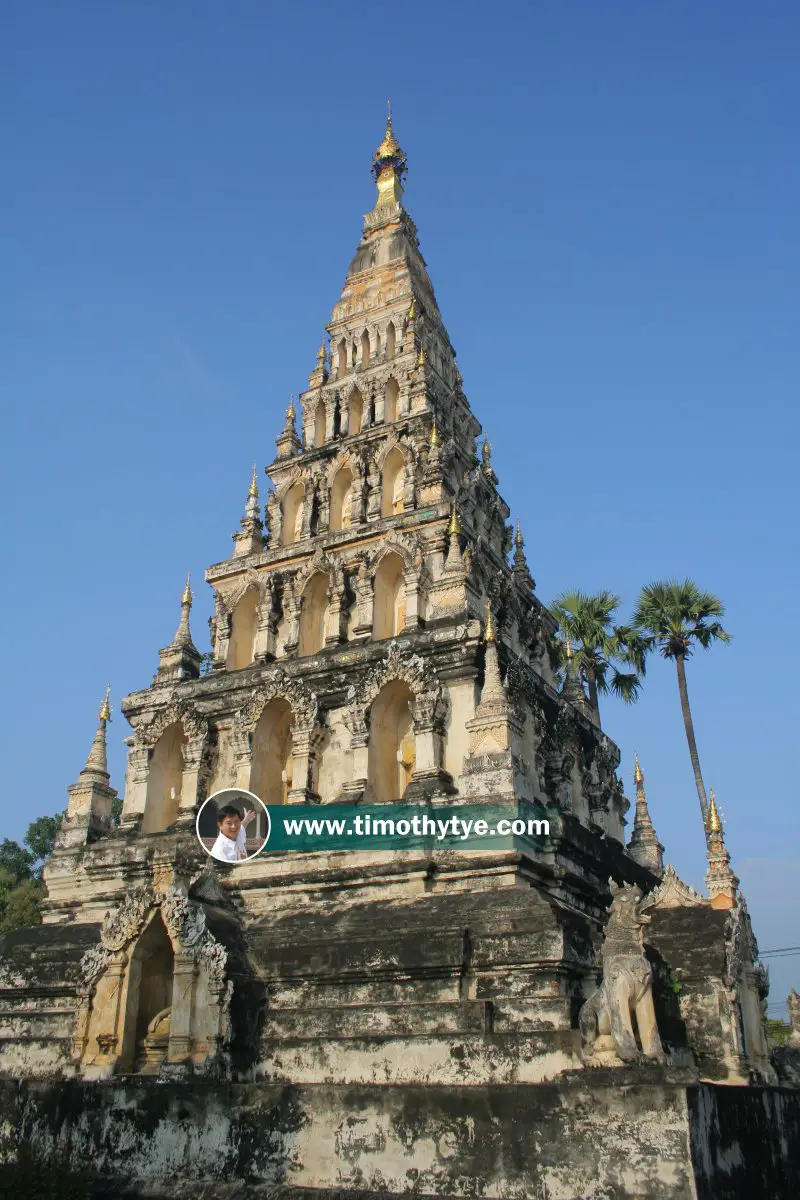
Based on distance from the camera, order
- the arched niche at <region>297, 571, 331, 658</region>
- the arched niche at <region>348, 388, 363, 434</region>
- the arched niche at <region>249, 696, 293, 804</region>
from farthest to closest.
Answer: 1. the arched niche at <region>348, 388, 363, 434</region>
2. the arched niche at <region>297, 571, 331, 658</region>
3. the arched niche at <region>249, 696, 293, 804</region>

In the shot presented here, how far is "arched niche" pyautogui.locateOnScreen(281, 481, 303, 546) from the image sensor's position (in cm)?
3078

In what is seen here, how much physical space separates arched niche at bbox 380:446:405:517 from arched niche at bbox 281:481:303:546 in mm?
2782

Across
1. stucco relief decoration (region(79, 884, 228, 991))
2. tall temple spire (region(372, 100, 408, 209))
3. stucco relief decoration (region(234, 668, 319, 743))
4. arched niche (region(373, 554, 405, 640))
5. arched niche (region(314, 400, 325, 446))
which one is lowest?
stucco relief decoration (region(79, 884, 228, 991))

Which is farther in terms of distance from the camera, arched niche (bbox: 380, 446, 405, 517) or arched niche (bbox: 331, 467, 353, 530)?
arched niche (bbox: 331, 467, 353, 530)

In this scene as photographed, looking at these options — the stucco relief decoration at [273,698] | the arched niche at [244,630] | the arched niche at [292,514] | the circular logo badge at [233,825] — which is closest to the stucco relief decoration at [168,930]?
the circular logo badge at [233,825]

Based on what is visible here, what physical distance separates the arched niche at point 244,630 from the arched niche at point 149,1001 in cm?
1139

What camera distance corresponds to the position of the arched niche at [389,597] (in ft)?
86.8

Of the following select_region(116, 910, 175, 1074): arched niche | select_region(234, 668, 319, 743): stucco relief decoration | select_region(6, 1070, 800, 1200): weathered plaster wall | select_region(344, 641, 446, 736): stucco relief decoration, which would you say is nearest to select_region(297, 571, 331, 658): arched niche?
select_region(234, 668, 319, 743): stucco relief decoration

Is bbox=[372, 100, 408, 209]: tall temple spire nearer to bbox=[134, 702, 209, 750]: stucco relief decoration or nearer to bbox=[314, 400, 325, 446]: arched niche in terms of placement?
bbox=[314, 400, 325, 446]: arched niche

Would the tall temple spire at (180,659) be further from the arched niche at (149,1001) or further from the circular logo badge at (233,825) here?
the arched niche at (149,1001)

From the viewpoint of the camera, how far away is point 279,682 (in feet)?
82.7

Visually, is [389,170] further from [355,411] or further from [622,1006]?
[622,1006]

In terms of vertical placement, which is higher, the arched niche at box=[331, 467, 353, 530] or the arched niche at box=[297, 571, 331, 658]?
the arched niche at box=[331, 467, 353, 530]

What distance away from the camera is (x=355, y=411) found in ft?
108
